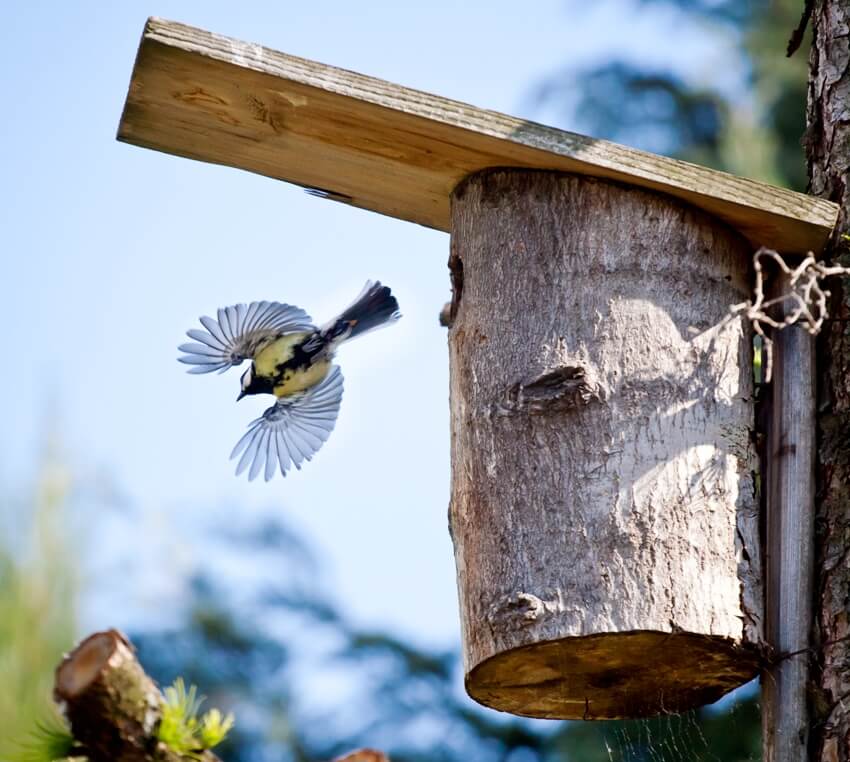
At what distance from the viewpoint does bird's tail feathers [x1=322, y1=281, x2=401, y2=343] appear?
9.24 ft

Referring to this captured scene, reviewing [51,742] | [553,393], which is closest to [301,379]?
[553,393]

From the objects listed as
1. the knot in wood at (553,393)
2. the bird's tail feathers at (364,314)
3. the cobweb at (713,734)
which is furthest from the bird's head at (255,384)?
the cobweb at (713,734)

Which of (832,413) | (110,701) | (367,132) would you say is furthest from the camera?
(367,132)

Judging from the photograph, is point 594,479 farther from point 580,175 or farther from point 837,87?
point 837,87

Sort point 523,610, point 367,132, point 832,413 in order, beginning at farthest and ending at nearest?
point 367,132, point 832,413, point 523,610

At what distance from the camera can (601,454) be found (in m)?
2.22

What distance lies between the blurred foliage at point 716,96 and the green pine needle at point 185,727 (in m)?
3.84

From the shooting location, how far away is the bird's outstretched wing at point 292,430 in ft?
8.91

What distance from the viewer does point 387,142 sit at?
8.29ft

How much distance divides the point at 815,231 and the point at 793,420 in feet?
1.02

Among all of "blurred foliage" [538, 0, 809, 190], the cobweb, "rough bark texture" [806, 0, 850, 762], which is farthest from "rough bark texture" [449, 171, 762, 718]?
"blurred foliage" [538, 0, 809, 190]

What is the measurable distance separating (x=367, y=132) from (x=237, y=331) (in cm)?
48

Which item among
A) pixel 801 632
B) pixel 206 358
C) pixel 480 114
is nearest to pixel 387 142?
pixel 480 114

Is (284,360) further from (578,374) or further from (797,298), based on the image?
(797,298)
